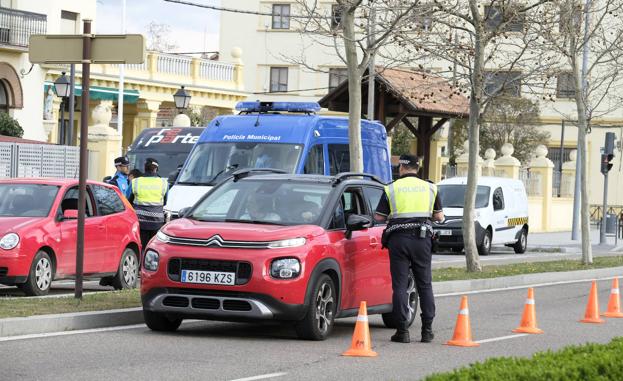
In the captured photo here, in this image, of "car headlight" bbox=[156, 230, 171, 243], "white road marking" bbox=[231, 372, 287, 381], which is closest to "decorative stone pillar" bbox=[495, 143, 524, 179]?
"car headlight" bbox=[156, 230, 171, 243]

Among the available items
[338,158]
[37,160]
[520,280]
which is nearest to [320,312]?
[520,280]

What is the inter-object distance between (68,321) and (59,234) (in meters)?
4.58

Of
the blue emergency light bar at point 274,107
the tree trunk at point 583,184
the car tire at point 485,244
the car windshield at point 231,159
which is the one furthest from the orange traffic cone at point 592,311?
the car tire at point 485,244

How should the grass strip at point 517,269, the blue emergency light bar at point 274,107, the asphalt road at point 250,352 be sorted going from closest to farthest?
the asphalt road at point 250,352 → the grass strip at point 517,269 → the blue emergency light bar at point 274,107

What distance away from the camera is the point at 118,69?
185 feet

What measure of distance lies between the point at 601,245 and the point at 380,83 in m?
9.22

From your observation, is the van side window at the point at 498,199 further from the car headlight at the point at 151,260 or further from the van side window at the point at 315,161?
the car headlight at the point at 151,260

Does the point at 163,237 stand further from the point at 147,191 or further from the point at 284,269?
the point at 147,191

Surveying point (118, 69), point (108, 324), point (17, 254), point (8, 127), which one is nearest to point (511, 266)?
point (17, 254)

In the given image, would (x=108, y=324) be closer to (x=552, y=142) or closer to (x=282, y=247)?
(x=282, y=247)

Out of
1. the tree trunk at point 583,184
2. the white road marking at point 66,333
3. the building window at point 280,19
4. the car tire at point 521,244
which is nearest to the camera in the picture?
the white road marking at point 66,333

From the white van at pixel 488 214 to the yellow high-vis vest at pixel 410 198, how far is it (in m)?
21.4

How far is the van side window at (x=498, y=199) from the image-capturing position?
123 feet

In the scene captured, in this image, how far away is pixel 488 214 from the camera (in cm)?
3694
